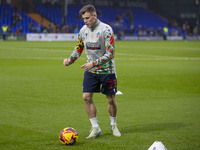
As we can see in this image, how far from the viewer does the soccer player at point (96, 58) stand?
718 centimetres

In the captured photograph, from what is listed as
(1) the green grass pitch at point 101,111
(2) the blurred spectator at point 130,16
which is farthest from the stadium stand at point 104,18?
(1) the green grass pitch at point 101,111

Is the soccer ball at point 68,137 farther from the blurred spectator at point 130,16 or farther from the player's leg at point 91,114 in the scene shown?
the blurred spectator at point 130,16

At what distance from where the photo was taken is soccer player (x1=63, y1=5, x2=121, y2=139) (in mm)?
7176

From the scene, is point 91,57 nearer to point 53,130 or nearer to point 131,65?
point 53,130

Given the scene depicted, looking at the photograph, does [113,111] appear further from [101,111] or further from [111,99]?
[101,111]

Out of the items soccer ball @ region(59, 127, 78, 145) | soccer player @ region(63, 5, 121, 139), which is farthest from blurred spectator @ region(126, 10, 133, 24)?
soccer ball @ region(59, 127, 78, 145)

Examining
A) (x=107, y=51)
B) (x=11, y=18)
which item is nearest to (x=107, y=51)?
(x=107, y=51)

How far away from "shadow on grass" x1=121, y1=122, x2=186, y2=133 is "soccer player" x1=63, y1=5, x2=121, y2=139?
55 cm

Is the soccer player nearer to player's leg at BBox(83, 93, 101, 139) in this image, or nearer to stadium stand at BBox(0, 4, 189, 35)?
player's leg at BBox(83, 93, 101, 139)

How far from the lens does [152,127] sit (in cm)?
831

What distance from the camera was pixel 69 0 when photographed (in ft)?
220

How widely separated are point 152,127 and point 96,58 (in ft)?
6.35

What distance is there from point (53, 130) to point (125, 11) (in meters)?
65.2

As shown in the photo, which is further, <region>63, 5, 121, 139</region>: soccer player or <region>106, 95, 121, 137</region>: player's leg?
<region>106, 95, 121, 137</region>: player's leg
